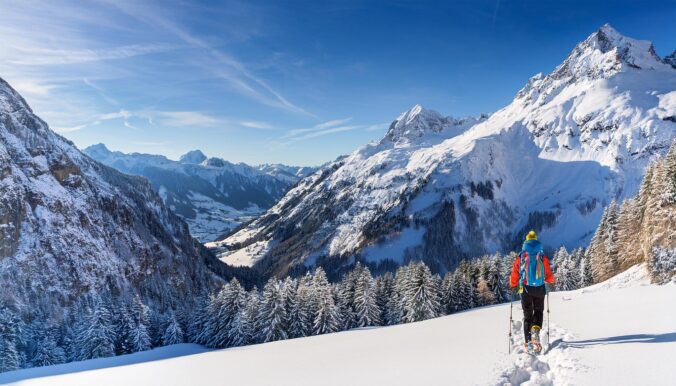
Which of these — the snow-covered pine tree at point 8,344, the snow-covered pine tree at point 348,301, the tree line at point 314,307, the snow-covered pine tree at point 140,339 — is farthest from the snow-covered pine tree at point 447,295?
the snow-covered pine tree at point 8,344

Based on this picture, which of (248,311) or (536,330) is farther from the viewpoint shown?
(248,311)

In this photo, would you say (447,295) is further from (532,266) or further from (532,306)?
(532,266)

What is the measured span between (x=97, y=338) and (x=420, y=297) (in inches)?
1825

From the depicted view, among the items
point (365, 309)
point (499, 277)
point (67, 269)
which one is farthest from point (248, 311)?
point (67, 269)

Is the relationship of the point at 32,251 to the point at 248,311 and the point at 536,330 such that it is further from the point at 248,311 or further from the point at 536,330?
the point at 536,330

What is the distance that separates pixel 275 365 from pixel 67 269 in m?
102

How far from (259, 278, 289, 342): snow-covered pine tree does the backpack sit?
131 feet

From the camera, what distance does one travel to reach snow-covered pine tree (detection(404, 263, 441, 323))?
49.3 metres

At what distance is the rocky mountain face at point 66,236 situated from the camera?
83794 millimetres

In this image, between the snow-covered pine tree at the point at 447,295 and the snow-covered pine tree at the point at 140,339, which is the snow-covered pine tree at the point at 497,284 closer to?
the snow-covered pine tree at the point at 447,295

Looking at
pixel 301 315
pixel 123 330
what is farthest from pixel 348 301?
pixel 123 330

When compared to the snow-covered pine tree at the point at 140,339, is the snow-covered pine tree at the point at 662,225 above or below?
above

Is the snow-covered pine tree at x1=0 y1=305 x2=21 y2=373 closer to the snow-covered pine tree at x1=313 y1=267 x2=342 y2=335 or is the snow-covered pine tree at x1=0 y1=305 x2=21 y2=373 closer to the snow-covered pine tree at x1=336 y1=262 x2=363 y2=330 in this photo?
the snow-covered pine tree at x1=313 y1=267 x2=342 y2=335

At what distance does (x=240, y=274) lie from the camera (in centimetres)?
17662
